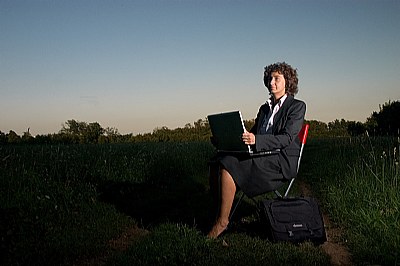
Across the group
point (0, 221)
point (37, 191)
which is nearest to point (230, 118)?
point (0, 221)

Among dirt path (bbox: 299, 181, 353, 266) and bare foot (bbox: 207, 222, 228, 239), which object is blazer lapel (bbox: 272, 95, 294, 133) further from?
dirt path (bbox: 299, 181, 353, 266)

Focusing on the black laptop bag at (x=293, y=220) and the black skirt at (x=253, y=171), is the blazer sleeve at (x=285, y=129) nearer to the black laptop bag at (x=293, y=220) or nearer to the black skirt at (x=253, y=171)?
the black skirt at (x=253, y=171)

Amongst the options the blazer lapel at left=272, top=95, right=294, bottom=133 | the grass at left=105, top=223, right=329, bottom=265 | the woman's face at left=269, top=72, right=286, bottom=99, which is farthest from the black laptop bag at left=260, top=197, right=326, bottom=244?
the woman's face at left=269, top=72, right=286, bottom=99

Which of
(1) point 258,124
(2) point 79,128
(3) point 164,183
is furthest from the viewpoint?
(2) point 79,128

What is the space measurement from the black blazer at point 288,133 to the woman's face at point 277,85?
0.45 ft

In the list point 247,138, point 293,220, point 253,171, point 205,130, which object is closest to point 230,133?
point 247,138

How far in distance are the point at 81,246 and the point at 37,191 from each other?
2003mm

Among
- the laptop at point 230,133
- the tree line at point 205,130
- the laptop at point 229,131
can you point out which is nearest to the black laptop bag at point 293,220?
the laptop at point 230,133

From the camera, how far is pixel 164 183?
977cm

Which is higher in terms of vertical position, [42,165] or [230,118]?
[230,118]

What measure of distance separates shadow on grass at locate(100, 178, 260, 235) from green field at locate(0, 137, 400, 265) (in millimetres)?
16

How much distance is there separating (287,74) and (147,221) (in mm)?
2803

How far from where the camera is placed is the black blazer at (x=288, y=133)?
530 centimetres

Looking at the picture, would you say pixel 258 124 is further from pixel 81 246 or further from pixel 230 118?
pixel 81 246
